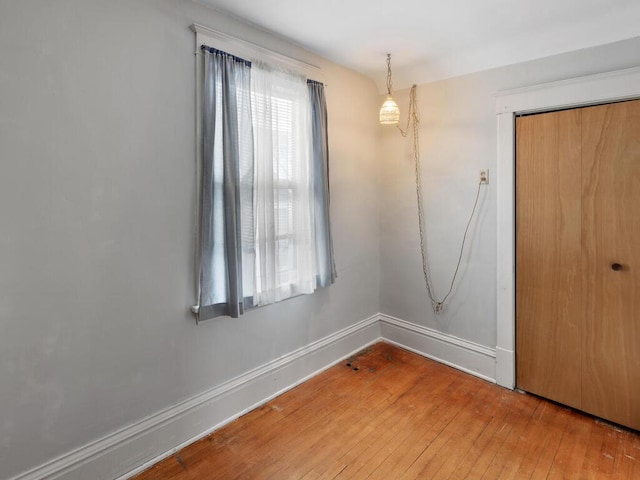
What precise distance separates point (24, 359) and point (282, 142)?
1.73m

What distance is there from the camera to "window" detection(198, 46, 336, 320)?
1921mm

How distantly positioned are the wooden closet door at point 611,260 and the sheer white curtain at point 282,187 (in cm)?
177

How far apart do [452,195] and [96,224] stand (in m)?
2.40

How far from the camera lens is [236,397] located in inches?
85.0

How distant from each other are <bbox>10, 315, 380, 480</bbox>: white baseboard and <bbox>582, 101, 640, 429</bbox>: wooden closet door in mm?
1781

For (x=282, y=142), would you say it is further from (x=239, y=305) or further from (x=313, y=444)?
(x=313, y=444)

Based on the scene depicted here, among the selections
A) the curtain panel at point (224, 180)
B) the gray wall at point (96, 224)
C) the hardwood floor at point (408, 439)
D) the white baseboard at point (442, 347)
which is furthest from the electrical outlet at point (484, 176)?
the gray wall at point (96, 224)

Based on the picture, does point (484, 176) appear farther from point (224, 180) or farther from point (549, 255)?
point (224, 180)

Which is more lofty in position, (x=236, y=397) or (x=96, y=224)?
(x=96, y=224)

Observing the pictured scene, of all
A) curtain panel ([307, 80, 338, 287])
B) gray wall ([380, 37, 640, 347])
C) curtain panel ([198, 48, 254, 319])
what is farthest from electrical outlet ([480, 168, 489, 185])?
curtain panel ([198, 48, 254, 319])

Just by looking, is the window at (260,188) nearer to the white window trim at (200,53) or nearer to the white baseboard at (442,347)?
the white window trim at (200,53)

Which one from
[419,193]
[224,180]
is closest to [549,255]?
[419,193]

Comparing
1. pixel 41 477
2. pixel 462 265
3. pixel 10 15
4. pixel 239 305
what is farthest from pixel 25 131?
pixel 462 265

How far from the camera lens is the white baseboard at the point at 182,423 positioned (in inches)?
62.3
